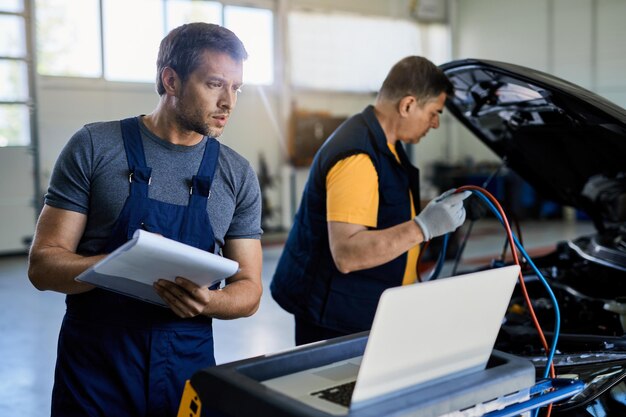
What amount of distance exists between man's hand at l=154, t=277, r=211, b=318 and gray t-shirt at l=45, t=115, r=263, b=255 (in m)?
0.24

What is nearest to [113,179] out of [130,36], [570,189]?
[570,189]

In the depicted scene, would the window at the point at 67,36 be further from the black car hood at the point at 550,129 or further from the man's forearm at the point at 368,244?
the man's forearm at the point at 368,244

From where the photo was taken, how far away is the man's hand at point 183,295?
53.3 inches

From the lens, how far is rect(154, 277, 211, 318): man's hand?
4.44ft

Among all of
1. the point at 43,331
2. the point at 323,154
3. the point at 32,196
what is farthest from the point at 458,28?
the point at 323,154

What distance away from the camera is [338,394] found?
108cm

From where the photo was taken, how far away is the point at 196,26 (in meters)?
1.55

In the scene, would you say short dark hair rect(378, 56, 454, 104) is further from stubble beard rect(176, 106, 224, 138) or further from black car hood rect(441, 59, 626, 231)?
stubble beard rect(176, 106, 224, 138)

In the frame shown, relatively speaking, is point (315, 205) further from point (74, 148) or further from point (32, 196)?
point (32, 196)

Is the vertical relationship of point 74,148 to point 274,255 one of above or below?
above

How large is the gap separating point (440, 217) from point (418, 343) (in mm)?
909

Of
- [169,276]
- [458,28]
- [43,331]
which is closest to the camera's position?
[169,276]

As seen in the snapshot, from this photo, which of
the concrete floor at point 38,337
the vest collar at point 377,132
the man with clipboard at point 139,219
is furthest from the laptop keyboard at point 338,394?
the concrete floor at point 38,337

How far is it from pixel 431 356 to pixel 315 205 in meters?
1.06
